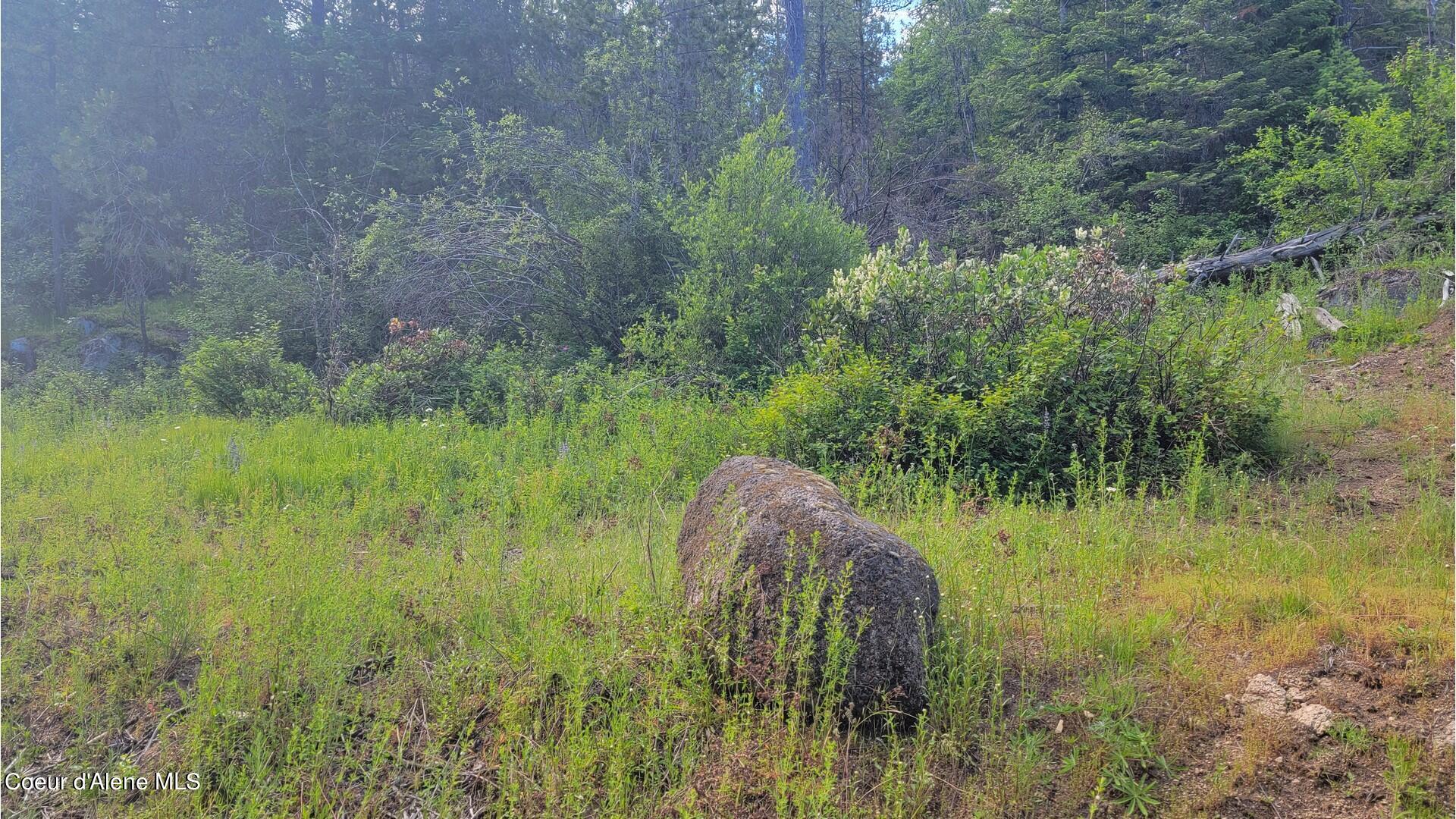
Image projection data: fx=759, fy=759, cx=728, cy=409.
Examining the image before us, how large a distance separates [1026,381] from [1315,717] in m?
3.24

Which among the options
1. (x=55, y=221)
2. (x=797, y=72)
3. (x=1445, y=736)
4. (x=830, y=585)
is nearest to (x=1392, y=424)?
(x=1445, y=736)

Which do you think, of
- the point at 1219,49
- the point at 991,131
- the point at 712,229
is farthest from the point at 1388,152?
the point at 712,229

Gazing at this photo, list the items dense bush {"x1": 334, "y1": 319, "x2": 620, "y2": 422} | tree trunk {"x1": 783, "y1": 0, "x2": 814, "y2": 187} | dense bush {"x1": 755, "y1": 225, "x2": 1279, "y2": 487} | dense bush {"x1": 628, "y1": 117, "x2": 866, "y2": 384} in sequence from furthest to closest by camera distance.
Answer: tree trunk {"x1": 783, "y1": 0, "x2": 814, "y2": 187} → dense bush {"x1": 628, "y1": 117, "x2": 866, "y2": 384} → dense bush {"x1": 334, "y1": 319, "x2": 620, "y2": 422} → dense bush {"x1": 755, "y1": 225, "x2": 1279, "y2": 487}

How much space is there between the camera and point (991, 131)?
1977cm

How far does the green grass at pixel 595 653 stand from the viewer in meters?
2.49

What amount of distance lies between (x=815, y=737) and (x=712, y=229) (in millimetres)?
8014

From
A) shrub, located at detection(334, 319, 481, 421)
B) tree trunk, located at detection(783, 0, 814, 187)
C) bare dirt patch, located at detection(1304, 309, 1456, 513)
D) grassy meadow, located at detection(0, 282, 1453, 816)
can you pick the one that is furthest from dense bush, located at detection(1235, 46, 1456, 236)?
shrub, located at detection(334, 319, 481, 421)

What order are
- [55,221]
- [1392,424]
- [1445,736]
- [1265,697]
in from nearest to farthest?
[1445,736] < [1265,697] < [1392,424] < [55,221]

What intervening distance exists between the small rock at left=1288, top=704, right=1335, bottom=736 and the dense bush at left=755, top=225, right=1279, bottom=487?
83.1 inches

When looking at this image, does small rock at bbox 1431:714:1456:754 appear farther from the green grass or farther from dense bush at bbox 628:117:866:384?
dense bush at bbox 628:117:866:384

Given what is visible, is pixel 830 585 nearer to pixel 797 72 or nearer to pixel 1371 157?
pixel 797 72

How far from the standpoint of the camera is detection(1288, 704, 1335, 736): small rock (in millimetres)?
2609

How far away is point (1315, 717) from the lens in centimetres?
265

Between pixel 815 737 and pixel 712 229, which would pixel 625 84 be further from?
pixel 815 737
